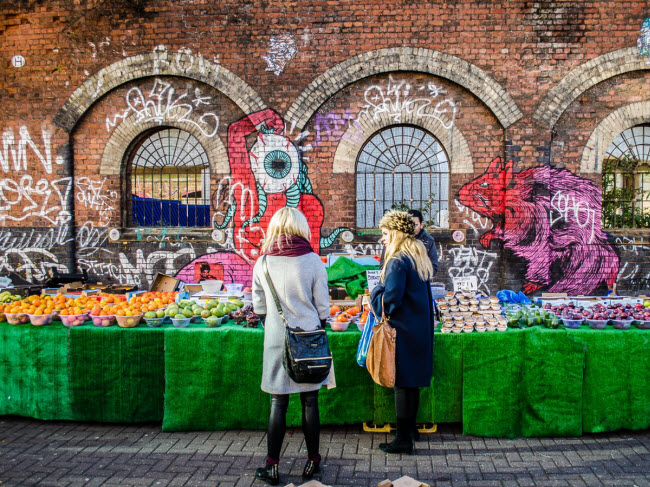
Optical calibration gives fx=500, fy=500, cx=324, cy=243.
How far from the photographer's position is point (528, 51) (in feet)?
29.4

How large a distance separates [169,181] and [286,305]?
22.2 ft

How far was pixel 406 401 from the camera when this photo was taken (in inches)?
174

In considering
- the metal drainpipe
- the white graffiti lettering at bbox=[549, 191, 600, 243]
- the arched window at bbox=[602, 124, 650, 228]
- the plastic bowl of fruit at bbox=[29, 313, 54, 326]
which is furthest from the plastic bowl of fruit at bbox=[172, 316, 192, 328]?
the arched window at bbox=[602, 124, 650, 228]

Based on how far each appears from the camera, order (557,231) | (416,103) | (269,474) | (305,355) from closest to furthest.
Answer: (305,355) < (269,474) < (557,231) < (416,103)

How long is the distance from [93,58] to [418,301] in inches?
330

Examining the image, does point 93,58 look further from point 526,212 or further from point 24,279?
point 526,212

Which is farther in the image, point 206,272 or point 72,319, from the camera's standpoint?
point 206,272

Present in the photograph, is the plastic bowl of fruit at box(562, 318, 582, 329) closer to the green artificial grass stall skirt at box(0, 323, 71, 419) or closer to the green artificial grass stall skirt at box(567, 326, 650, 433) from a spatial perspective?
the green artificial grass stall skirt at box(567, 326, 650, 433)

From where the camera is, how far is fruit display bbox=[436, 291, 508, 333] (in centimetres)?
490

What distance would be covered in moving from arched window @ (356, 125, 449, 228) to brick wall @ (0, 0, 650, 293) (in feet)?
0.74


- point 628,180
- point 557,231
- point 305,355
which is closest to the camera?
point 305,355

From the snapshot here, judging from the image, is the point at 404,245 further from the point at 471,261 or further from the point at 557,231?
the point at 557,231

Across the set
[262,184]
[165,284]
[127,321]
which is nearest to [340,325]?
[127,321]

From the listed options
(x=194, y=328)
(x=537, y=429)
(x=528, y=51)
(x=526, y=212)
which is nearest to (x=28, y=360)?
(x=194, y=328)
